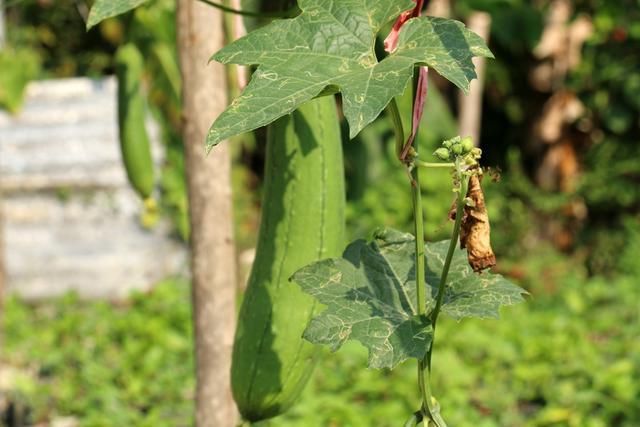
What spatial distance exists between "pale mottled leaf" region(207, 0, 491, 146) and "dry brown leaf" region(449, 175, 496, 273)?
100mm

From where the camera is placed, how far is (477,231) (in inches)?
28.9

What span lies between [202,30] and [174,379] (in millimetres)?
2076

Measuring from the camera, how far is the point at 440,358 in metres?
3.03

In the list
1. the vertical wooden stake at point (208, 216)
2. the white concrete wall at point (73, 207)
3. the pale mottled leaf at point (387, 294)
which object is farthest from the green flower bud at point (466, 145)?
the white concrete wall at point (73, 207)

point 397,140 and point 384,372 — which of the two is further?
point 384,372

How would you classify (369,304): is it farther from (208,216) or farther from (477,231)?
(208,216)

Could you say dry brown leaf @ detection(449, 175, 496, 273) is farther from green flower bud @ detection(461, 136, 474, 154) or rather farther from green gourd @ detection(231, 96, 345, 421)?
green gourd @ detection(231, 96, 345, 421)

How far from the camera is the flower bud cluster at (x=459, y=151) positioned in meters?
0.70

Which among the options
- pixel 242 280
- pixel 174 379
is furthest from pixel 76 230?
pixel 174 379

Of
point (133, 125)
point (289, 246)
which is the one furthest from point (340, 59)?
point (133, 125)

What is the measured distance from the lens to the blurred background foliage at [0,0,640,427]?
2.73m

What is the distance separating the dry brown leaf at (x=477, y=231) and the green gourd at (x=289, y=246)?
330mm

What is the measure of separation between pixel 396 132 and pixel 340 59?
85 millimetres

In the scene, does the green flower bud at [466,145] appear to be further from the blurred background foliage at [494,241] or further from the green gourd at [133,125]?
the green gourd at [133,125]
